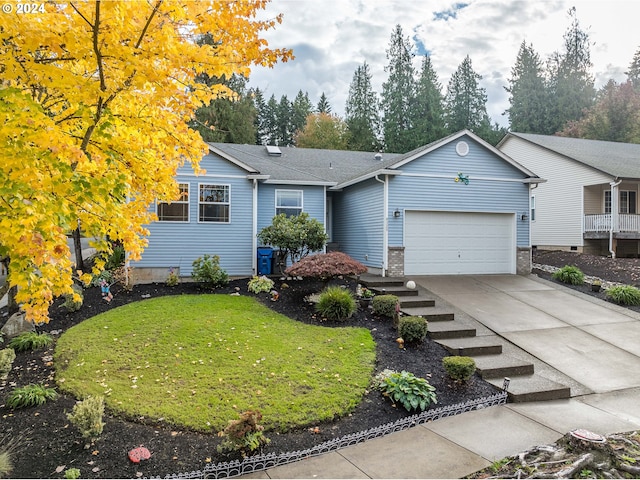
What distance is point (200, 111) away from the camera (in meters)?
27.2

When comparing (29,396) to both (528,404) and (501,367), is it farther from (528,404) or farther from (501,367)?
(501,367)

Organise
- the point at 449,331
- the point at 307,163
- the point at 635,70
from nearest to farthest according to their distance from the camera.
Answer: the point at 449,331
the point at 307,163
the point at 635,70

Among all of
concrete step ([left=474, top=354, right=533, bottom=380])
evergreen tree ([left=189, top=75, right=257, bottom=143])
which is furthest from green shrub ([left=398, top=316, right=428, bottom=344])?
evergreen tree ([left=189, top=75, right=257, bottom=143])

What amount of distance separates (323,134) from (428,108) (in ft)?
29.9

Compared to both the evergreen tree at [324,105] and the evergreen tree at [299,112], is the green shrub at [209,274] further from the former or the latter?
the evergreen tree at [324,105]

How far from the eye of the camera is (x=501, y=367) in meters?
6.23

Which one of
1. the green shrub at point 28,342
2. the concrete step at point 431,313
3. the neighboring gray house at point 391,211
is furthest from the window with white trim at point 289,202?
the green shrub at point 28,342

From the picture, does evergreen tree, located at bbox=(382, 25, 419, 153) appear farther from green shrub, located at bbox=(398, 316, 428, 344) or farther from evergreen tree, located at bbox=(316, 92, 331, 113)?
green shrub, located at bbox=(398, 316, 428, 344)

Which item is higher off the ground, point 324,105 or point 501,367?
point 324,105

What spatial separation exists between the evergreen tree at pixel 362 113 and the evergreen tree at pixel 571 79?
1726cm

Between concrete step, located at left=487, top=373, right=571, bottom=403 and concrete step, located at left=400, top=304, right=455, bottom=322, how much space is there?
7.45 ft

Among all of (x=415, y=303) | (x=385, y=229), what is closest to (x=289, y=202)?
(x=385, y=229)

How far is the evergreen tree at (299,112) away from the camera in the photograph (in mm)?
39050

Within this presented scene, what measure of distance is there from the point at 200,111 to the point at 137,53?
25450mm
